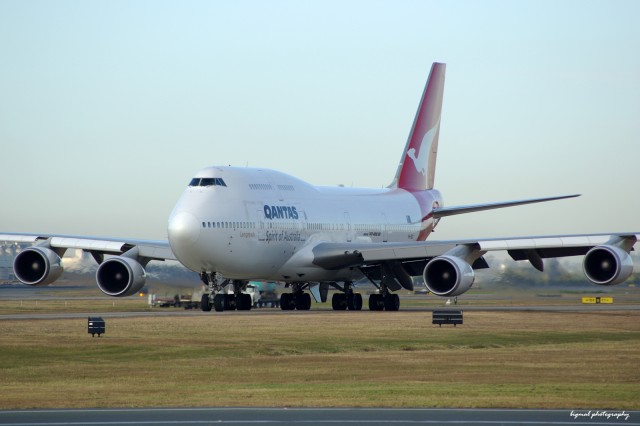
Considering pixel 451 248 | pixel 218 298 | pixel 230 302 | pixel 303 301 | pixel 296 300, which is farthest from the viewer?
pixel 296 300

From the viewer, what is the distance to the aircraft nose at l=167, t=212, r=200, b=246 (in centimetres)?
4203

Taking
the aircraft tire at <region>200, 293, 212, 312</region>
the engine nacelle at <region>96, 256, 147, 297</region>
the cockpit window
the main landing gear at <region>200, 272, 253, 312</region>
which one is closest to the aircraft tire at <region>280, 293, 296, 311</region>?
the main landing gear at <region>200, 272, 253, 312</region>

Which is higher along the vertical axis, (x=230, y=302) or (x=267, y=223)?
(x=267, y=223)

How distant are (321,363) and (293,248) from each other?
67.9ft

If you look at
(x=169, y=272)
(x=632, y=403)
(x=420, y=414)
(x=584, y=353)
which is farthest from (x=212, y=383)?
(x=169, y=272)

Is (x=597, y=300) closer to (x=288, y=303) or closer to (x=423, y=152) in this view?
(x=423, y=152)

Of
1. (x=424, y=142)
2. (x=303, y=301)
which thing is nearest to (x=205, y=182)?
(x=303, y=301)

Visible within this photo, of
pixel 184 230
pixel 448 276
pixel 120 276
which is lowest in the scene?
pixel 448 276

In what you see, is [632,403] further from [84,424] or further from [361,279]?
[361,279]

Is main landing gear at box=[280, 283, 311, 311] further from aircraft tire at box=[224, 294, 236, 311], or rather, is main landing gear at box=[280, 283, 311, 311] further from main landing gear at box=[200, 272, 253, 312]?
aircraft tire at box=[224, 294, 236, 311]

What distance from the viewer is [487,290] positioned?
164 feet

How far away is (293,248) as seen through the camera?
154ft

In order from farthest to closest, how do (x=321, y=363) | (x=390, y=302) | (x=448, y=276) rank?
(x=390, y=302), (x=448, y=276), (x=321, y=363)

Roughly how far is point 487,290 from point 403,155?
11.2 meters
